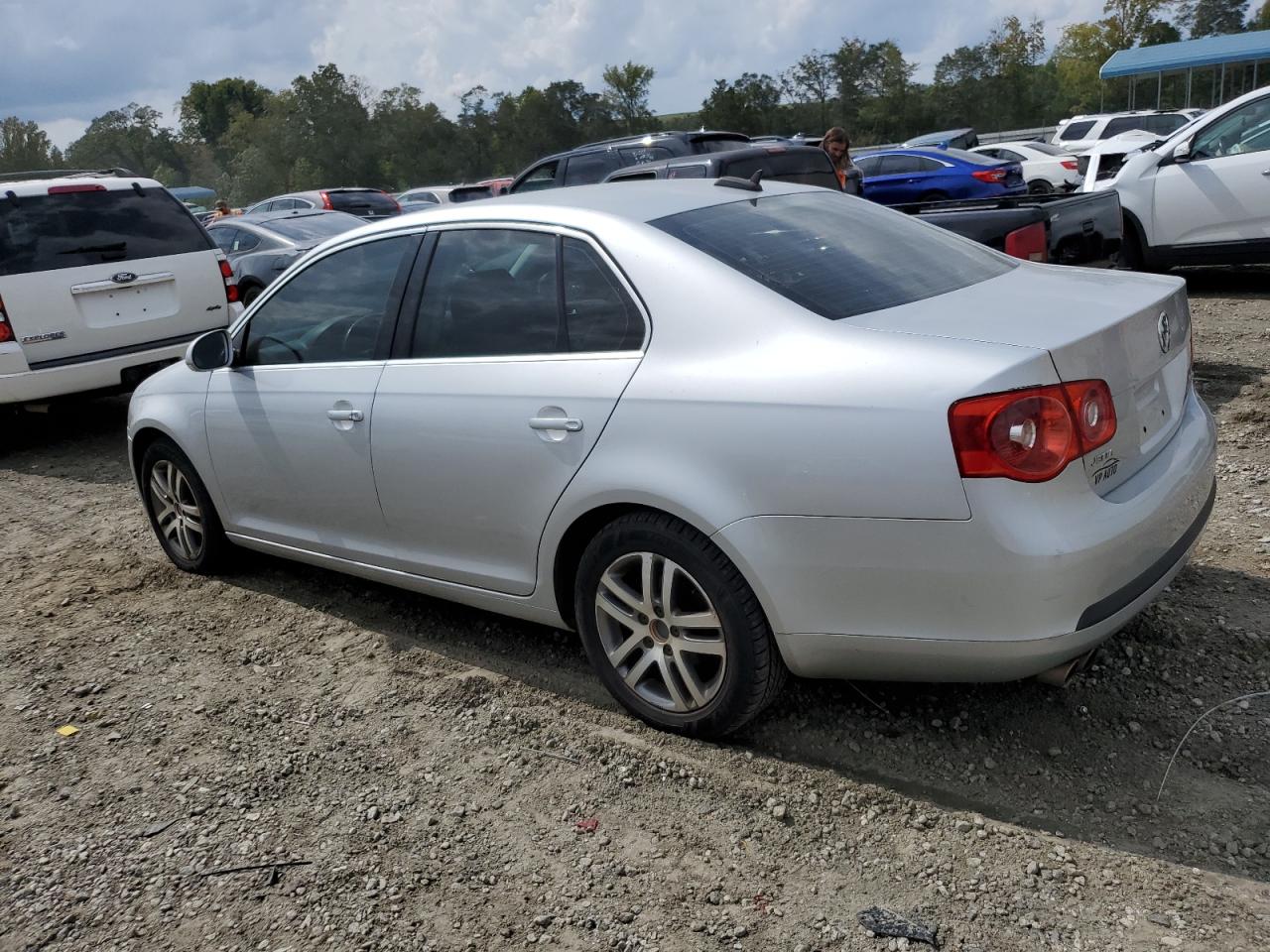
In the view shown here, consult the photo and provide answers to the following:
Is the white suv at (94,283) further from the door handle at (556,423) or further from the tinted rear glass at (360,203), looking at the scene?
the tinted rear glass at (360,203)

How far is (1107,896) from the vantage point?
257 centimetres

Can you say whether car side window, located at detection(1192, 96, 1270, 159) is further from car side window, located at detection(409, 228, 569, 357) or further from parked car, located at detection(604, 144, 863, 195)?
car side window, located at detection(409, 228, 569, 357)

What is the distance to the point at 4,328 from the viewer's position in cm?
730

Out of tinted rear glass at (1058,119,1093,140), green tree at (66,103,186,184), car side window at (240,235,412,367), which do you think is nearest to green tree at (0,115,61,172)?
green tree at (66,103,186,184)

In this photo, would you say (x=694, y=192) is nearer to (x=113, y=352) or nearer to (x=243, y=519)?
(x=243, y=519)

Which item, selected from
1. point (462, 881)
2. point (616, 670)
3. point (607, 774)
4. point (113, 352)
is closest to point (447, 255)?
point (616, 670)

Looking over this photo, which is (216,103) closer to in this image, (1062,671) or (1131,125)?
(1131,125)

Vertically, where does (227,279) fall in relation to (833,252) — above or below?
below

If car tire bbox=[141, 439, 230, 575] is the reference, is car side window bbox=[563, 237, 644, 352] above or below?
above

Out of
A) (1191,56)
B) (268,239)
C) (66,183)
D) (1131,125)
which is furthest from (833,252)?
(1191,56)

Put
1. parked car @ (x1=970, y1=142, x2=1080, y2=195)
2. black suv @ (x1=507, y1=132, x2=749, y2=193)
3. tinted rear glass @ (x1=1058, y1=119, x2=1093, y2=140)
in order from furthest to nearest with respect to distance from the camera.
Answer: tinted rear glass @ (x1=1058, y1=119, x2=1093, y2=140) < parked car @ (x1=970, y1=142, x2=1080, y2=195) < black suv @ (x1=507, y1=132, x2=749, y2=193)

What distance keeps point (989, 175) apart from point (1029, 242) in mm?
13139

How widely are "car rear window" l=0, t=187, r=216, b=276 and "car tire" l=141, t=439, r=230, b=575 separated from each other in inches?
120

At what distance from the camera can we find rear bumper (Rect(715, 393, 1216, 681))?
2.62m
